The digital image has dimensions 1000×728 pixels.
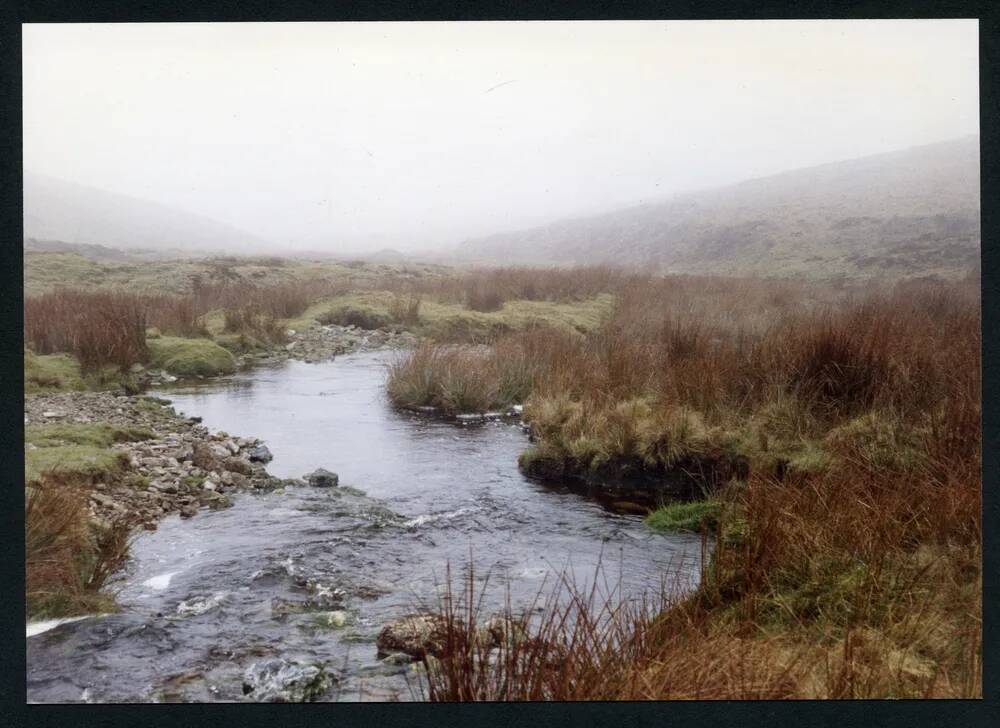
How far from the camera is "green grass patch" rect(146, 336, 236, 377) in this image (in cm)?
404

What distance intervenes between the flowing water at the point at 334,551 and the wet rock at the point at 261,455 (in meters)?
0.05

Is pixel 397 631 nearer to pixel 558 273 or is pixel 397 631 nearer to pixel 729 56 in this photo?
pixel 558 273

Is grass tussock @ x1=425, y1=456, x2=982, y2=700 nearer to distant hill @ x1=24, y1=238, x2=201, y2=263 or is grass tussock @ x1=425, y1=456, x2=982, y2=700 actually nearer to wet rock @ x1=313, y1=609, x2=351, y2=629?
wet rock @ x1=313, y1=609, x2=351, y2=629

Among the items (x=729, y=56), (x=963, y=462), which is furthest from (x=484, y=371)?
(x=963, y=462)

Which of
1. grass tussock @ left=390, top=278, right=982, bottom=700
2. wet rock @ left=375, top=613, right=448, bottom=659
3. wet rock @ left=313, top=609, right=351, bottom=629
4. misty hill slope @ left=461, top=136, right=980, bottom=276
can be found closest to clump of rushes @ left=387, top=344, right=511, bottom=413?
grass tussock @ left=390, top=278, right=982, bottom=700

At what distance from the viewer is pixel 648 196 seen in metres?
3.54

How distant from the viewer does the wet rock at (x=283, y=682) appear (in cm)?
268

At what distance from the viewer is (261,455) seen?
3.83 meters

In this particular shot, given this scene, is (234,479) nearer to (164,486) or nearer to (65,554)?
(164,486)

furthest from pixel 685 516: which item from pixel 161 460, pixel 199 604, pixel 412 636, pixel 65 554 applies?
pixel 65 554

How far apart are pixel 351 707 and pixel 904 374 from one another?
2.73 m

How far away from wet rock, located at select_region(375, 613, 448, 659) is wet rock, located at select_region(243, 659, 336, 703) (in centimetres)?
23

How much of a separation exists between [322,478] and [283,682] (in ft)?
3.75

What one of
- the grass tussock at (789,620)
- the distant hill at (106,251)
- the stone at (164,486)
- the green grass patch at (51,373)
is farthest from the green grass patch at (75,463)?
the grass tussock at (789,620)
